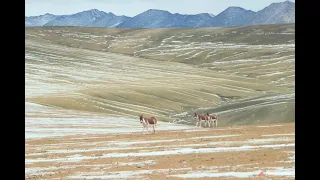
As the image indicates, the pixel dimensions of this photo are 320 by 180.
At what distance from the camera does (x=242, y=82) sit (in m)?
190

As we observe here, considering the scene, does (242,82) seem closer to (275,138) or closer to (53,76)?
(53,76)

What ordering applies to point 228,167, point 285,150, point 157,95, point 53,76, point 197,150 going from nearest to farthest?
point 228,167 → point 285,150 → point 197,150 → point 157,95 → point 53,76

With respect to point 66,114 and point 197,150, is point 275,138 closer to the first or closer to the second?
point 197,150

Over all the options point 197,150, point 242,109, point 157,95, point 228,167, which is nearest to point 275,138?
point 197,150

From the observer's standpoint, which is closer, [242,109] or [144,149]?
[144,149]

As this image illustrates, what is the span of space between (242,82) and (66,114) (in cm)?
11019

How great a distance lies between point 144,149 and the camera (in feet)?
128

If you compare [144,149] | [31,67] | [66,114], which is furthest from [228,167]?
[31,67]
